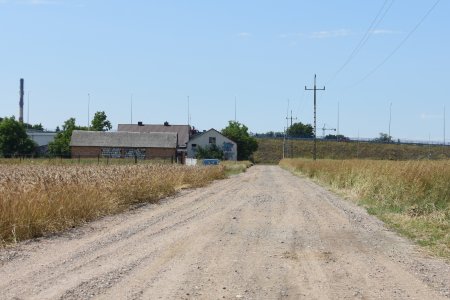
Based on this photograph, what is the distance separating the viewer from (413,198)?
18.7 metres

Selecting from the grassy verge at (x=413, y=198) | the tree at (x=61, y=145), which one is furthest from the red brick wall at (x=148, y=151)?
the grassy verge at (x=413, y=198)

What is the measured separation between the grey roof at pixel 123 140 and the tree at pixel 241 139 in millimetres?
30324

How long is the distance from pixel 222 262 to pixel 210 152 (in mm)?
102944

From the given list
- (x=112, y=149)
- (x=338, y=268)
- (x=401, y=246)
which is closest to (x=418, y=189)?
(x=401, y=246)

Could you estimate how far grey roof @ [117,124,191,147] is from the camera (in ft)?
403

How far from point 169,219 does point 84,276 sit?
743 centimetres

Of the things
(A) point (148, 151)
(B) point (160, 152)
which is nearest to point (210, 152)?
(B) point (160, 152)

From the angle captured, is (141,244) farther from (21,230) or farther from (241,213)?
(241,213)

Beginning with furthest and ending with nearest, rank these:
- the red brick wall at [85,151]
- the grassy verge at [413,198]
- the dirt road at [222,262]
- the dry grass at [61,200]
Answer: the red brick wall at [85,151], the grassy verge at [413,198], the dry grass at [61,200], the dirt road at [222,262]

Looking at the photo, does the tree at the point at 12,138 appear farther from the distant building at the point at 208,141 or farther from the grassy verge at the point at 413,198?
the grassy verge at the point at 413,198

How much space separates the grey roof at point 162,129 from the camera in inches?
4840

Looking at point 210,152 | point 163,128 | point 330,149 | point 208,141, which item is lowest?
point 210,152

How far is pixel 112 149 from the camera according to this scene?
9838cm

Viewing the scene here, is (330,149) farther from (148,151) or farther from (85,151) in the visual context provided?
(85,151)
